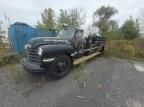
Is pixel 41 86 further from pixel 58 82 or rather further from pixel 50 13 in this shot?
pixel 50 13

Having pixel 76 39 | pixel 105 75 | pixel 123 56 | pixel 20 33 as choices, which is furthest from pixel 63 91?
pixel 123 56

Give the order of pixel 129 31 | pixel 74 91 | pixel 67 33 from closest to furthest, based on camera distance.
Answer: pixel 74 91 → pixel 67 33 → pixel 129 31

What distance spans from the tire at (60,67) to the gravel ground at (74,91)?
0.65 feet

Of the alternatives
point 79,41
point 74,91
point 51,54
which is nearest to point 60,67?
point 51,54

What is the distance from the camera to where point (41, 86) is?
13.4 feet

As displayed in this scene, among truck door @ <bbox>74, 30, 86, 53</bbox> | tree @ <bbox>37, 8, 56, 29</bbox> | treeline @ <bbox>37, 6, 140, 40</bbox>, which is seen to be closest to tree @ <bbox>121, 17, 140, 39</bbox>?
treeline @ <bbox>37, 6, 140, 40</bbox>

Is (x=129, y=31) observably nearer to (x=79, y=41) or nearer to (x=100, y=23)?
(x=100, y=23)

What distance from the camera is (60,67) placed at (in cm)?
446

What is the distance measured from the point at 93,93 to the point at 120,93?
2.49ft

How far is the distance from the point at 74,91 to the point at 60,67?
100 centimetres

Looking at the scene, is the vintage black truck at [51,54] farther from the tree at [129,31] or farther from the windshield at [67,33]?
the tree at [129,31]

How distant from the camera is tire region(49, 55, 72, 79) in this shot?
4.26 m

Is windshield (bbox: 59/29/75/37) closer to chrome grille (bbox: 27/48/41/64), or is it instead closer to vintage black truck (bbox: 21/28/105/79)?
vintage black truck (bbox: 21/28/105/79)

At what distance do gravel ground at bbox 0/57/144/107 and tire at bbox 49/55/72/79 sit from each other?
197 mm
